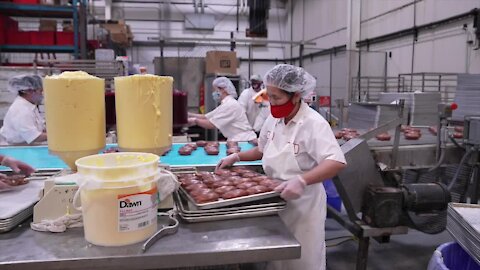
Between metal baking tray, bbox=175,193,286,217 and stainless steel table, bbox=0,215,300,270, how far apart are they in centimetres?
6

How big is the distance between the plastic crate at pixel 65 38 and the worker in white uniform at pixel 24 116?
2.06m

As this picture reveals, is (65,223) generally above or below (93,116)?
below

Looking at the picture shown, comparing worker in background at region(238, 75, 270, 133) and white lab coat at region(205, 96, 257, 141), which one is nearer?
white lab coat at region(205, 96, 257, 141)

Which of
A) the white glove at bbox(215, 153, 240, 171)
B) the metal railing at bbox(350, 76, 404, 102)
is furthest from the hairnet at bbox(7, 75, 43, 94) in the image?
the metal railing at bbox(350, 76, 404, 102)

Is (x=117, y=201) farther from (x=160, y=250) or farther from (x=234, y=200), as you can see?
(x=234, y=200)

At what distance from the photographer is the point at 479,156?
3410 mm

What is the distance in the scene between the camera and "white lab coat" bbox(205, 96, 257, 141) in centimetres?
402

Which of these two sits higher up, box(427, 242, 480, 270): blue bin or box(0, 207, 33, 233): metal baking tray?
box(0, 207, 33, 233): metal baking tray

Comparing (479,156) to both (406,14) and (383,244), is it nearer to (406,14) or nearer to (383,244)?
(383,244)

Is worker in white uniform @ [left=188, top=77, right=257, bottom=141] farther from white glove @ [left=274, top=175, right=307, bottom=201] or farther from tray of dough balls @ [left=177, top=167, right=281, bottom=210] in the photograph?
white glove @ [left=274, top=175, right=307, bottom=201]

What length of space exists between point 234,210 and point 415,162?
2502mm

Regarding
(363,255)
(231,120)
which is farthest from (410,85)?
(363,255)

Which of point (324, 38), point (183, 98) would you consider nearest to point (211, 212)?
point (183, 98)

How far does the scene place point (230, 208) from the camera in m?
1.29
